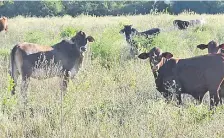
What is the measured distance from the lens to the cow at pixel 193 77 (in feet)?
27.7

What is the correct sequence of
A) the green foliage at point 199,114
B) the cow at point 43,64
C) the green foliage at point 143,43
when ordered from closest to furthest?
the green foliage at point 199,114 → the cow at point 43,64 → the green foliage at point 143,43

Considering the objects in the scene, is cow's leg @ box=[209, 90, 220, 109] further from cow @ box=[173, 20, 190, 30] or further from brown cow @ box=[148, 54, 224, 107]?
cow @ box=[173, 20, 190, 30]

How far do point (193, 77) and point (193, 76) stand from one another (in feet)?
0.06

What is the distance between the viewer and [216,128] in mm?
6645

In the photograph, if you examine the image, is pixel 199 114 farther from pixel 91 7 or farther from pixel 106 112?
pixel 91 7

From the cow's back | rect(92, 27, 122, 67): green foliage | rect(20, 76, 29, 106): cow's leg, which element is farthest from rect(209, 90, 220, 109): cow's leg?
rect(92, 27, 122, 67): green foliage

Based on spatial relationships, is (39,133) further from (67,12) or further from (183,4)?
(183,4)

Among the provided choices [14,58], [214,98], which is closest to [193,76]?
[214,98]

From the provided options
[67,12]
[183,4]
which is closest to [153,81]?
[67,12]

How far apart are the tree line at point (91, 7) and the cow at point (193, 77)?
3721 cm

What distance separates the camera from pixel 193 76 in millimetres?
8789

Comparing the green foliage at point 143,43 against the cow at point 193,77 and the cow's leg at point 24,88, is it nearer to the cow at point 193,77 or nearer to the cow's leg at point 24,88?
the cow's leg at point 24,88

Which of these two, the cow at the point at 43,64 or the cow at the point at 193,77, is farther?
the cow at the point at 43,64

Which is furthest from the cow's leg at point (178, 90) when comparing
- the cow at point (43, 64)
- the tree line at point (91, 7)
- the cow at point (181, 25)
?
the tree line at point (91, 7)
